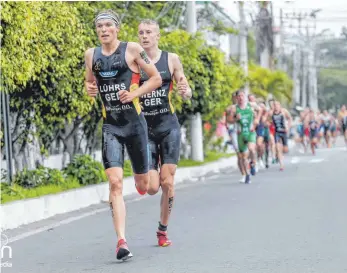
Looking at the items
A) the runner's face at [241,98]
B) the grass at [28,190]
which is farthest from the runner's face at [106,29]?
the runner's face at [241,98]

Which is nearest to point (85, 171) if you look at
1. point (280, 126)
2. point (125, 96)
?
point (125, 96)

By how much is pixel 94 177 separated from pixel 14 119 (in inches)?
69.4

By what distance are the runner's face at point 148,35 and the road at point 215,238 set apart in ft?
6.07

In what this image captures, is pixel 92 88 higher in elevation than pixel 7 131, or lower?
higher

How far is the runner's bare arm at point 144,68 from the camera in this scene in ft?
28.2

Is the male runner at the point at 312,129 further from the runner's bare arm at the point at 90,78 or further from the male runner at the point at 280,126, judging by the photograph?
the runner's bare arm at the point at 90,78

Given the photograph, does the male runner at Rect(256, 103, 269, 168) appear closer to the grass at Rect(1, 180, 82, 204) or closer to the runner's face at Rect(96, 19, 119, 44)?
the grass at Rect(1, 180, 82, 204)

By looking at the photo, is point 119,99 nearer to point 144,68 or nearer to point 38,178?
point 144,68

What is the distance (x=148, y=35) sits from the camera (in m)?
9.45

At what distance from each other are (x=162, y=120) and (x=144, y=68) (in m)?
1.01

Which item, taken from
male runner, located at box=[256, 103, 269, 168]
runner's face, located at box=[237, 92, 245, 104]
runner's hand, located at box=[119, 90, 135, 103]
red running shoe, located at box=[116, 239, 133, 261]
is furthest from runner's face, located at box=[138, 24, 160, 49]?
male runner, located at box=[256, 103, 269, 168]

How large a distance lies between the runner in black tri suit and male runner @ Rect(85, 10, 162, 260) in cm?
74

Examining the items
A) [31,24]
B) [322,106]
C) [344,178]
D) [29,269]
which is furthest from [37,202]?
[322,106]

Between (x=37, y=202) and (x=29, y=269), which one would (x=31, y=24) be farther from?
(x=29, y=269)
